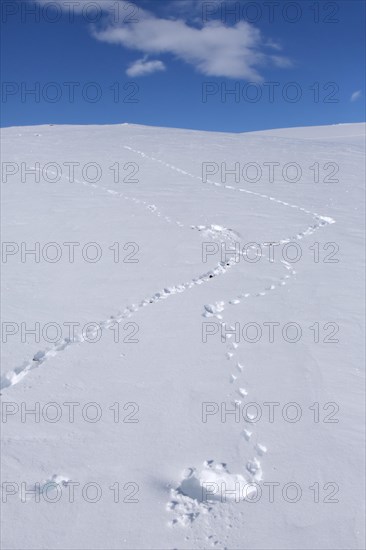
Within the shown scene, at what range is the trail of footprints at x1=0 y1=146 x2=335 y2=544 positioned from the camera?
3377 millimetres

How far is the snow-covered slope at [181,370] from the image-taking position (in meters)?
3.33

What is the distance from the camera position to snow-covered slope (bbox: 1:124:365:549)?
333 centimetres

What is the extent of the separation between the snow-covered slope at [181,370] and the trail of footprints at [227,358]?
0.02 meters

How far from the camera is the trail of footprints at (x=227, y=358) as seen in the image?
3.38m

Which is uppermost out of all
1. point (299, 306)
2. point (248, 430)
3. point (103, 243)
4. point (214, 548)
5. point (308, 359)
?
point (103, 243)

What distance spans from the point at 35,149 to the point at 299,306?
9.78m

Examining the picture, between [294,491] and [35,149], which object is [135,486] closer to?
[294,491]

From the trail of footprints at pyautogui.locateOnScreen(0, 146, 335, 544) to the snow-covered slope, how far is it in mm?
17

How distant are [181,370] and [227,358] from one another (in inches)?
21.3

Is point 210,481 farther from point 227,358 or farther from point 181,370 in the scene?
point 227,358

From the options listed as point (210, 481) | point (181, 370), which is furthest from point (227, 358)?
point (210, 481)

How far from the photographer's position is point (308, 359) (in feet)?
16.3

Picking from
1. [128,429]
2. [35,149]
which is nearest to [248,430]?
[128,429]

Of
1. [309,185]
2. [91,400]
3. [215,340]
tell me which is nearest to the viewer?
[91,400]
